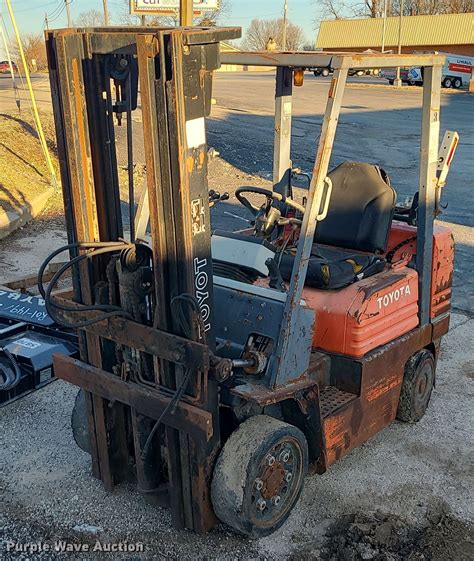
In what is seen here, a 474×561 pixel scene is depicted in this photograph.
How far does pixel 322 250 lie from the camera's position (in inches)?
199

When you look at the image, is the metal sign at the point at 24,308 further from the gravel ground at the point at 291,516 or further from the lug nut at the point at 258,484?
the lug nut at the point at 258,484

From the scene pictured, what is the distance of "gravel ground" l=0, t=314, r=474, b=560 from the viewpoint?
3662 millimetres

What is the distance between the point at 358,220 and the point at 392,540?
2.20 m

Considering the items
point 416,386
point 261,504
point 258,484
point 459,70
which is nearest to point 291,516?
point 261,504

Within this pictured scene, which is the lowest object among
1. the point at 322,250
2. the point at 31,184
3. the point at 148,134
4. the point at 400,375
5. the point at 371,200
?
the point at 31,184

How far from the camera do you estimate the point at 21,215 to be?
1072cm

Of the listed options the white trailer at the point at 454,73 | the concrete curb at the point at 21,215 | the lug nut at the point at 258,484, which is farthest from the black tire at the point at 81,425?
the white trailer at the point at 454,73

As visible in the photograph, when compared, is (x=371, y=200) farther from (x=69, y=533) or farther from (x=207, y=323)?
(x=69, y=533)

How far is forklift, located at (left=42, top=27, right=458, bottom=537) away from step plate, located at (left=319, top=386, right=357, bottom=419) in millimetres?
13

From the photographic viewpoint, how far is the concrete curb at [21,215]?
1010 cm

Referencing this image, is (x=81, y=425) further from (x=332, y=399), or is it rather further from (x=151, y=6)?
(x=151, y=6)

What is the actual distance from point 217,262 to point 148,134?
134 cm

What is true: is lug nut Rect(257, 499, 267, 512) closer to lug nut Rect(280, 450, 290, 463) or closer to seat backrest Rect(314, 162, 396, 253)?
lug nut Rect(280, 450, 290, 463)

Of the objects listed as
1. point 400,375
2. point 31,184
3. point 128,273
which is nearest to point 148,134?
point 128,273
